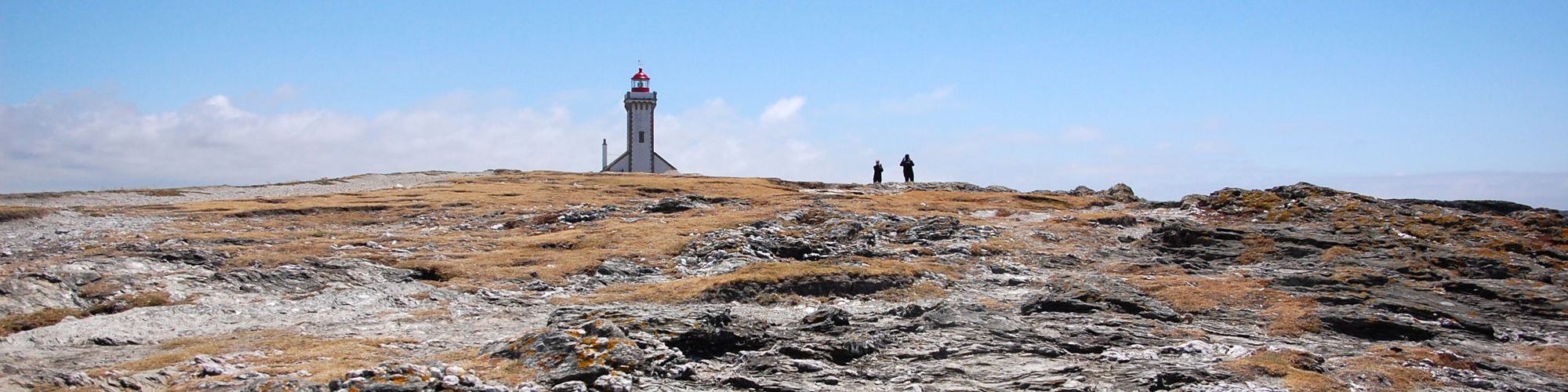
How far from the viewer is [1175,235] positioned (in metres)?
33.0

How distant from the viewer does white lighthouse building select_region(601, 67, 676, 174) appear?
9206 centimetres

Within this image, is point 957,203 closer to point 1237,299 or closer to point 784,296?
point 784,296

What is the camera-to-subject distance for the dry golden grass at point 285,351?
57.7 ft

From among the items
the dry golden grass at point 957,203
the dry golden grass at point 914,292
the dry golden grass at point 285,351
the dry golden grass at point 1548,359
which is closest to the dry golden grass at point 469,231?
the dry golden grass at point 957,203

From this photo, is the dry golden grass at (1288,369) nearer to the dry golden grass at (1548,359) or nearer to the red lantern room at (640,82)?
the dry golden grass at (1548,359)

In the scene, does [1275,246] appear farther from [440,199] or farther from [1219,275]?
[440,199]

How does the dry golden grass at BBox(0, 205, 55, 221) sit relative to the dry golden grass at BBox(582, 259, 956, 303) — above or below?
above

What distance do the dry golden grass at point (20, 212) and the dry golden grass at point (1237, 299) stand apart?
36.9 m

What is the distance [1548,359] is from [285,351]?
22.6 m

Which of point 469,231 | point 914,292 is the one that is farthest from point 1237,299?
point 469,231

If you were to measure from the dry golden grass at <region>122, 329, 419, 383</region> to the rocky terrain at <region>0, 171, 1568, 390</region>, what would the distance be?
0.11 metres

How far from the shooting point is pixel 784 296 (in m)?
26.3

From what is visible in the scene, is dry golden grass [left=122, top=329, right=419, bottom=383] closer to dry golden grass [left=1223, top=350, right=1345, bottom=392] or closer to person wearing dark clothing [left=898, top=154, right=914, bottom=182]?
dry golden grass [left=1223, top=350, right=1345, bottom=392]

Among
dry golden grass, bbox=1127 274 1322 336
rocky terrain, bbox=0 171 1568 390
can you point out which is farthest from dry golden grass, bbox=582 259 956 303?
dry golden grass, bbox=1127 274 1322 336
